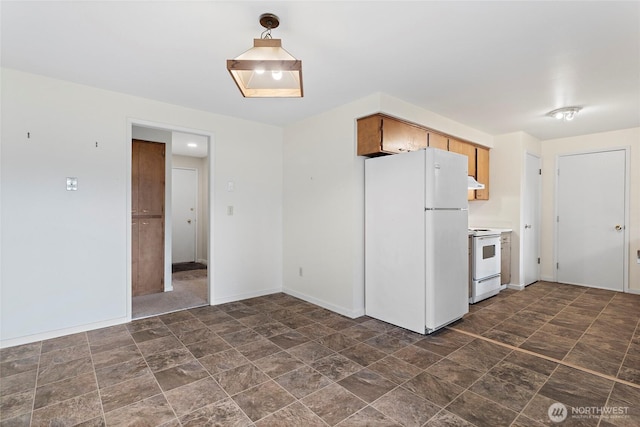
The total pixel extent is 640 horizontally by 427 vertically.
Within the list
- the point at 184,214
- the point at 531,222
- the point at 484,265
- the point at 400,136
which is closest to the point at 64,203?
the point at 400,136

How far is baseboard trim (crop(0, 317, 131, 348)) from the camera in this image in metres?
2.71

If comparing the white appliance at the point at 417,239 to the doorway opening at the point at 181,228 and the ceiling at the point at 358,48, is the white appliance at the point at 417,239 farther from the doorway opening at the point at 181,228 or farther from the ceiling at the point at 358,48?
the doorway opening at the point at 181,228

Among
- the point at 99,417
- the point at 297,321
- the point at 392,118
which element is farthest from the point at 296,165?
the point at 99,417

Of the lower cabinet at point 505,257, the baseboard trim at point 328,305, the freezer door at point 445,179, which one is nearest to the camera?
the freezer door at point 445,179

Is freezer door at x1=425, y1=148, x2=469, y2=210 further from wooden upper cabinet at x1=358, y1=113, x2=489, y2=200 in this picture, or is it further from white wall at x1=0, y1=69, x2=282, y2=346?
white wall at x1=0, y1=69, x2=282, y2=346

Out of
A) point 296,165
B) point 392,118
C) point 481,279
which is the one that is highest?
point 392,118

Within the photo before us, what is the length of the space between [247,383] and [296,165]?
112 inches

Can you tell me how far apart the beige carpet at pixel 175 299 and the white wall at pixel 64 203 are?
397 millimetres

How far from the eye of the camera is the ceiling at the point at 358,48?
1.91 metres

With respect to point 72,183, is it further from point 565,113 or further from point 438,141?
point 565,113

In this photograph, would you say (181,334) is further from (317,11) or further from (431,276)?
(317,11)

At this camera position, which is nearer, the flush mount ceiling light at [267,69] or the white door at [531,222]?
the flush mount ceiling light at [267,69]

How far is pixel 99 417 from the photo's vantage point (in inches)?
70.4

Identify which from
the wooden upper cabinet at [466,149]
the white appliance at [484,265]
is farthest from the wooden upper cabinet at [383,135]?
the white appliance at [484,265]
